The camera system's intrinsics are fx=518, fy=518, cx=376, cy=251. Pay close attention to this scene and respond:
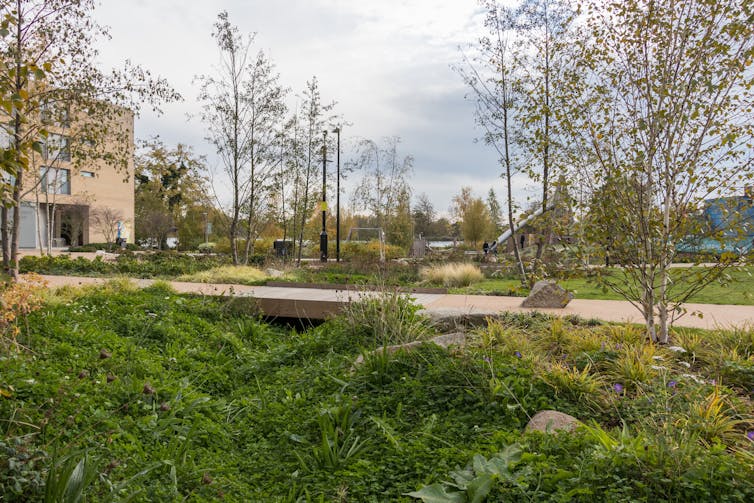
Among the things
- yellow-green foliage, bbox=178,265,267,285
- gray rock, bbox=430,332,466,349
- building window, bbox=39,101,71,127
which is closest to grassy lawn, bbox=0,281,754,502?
gray rock, bbox=430,332,466,349

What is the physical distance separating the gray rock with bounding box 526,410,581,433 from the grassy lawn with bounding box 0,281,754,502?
105mm

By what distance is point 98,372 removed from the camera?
3.91 meters

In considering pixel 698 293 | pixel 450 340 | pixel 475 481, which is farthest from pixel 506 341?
pixel 698 293

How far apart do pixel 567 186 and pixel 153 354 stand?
14.5 ft

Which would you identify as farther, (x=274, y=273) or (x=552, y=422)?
(x=274, y=273)

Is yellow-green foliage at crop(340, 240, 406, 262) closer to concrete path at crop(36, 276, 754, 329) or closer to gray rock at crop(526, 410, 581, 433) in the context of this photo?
concrete path at crop(36, 276, 754, 329)

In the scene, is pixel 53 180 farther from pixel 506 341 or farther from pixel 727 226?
pixel 727 226

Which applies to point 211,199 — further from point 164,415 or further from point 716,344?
point 716,344

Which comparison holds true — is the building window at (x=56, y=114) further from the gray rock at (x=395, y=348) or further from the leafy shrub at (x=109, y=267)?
the gray rock at (x=395, y=348)

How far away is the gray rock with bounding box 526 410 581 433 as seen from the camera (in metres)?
2.90

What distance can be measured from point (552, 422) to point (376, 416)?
3.64 feet

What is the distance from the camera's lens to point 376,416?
134 inches

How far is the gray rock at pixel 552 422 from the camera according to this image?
9.53 ft

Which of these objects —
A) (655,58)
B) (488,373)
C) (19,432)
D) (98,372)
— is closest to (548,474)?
(488,373)
